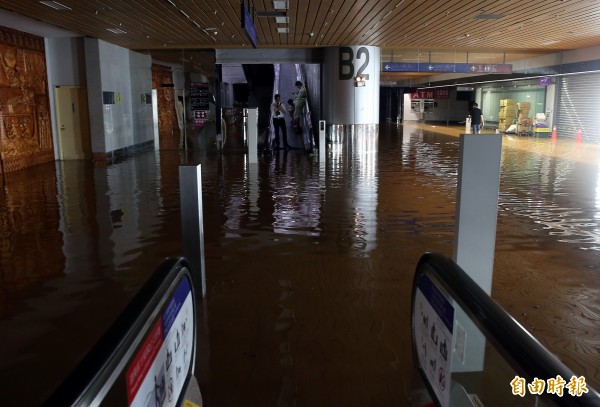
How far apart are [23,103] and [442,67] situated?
49.2 ft

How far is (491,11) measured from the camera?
1176cm

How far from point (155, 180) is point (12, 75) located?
15.2 ft

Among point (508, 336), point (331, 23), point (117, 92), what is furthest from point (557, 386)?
point (117, 92)

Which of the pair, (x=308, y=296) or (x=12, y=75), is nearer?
(x=308, y=296)

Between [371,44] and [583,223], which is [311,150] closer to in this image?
[371,44]

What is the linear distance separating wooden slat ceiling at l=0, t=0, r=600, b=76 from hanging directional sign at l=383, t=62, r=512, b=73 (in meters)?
2.53

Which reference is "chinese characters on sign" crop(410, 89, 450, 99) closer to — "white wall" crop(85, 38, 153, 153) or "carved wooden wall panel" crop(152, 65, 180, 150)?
"carved wooden wall panel" crop(152, 65, 180, 150)

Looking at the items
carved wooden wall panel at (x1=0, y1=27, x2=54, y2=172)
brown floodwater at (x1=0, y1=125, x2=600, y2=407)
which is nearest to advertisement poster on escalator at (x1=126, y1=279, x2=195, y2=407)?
brown floodwater at (x1=0, y1=125, x2=600, y2=407)

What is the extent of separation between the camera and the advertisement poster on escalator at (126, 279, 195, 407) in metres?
1.42

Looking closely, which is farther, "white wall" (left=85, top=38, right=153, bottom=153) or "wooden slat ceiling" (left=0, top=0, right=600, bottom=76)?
"white wall" (left=85, top=38, right=153, bottom=153)

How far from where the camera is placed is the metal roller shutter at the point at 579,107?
64.5ft

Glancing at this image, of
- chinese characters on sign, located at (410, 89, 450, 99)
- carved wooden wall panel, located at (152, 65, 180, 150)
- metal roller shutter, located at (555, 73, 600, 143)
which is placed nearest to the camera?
carved wooden wall panel, located at (152, 65, 180, 150)

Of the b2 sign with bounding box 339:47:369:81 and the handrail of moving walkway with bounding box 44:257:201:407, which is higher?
the b2 sign with bounding box 339:47:369:81

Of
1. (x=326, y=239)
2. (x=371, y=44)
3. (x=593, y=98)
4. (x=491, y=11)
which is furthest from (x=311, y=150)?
(x=326, y=239)
